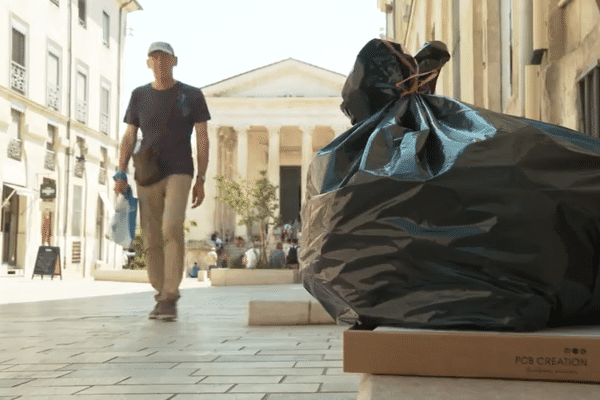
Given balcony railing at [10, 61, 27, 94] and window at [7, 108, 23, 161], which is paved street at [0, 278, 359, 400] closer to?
window at [7, 108, 23, 161]

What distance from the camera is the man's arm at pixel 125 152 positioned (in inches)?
222

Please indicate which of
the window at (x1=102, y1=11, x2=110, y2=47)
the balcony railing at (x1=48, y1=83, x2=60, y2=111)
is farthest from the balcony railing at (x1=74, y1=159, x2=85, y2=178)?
the window at (x1=102, y1=11, x2=110, y2=47)

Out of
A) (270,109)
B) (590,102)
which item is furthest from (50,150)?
(270,109)

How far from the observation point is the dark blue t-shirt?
5.41 metres

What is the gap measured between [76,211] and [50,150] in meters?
2.78

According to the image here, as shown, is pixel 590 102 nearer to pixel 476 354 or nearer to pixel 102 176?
pixel 476 354

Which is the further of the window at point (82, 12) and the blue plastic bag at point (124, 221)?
the window at point (82, 12)

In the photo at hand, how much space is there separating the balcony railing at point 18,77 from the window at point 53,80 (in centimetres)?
186

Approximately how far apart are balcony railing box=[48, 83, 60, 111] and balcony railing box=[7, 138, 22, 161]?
9.24ft

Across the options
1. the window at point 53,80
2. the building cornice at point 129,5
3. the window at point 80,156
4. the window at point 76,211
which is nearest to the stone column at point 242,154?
the building cornice at point 129,5

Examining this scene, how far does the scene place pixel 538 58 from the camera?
5.28 metres

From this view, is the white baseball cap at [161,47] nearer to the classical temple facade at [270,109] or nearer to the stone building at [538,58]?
the stone building at [538,58]

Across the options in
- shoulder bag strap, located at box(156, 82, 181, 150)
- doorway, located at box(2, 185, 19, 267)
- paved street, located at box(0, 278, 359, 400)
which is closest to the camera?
paved street, located at box(0, 278, 359, 400)

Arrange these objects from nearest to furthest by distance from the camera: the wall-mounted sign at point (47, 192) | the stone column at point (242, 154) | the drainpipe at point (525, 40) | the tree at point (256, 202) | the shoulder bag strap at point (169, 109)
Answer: the shoulder bag strap at point (169, 109) → the drainpipe at point (525, 40) → the wall-mounted sign at point (47, 192) → the tree at point (256, 202) → the stone column at point (242, 154)
